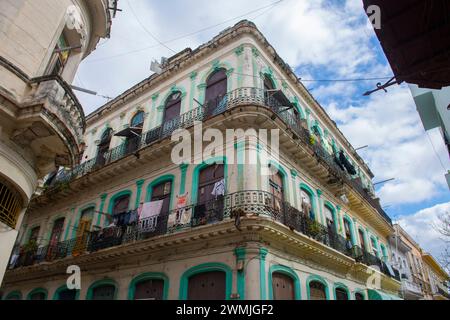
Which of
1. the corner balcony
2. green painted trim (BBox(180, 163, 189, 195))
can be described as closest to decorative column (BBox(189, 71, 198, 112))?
green painted trim (BBox(180, 163, 189, 195))

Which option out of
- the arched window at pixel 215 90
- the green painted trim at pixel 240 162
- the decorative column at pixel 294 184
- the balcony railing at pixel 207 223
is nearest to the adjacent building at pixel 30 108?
the balcony railing at pixel 207 223

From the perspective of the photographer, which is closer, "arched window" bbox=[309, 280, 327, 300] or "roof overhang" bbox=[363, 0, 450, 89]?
"roof overhang" bbox=[363, 0, 450, 89]

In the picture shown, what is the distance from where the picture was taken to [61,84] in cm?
698

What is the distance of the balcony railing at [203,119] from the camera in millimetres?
12078

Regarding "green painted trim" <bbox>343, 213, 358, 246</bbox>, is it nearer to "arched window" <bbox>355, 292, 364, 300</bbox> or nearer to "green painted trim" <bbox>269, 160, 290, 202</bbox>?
"arched window" <bbox>355, 292, 364, 300</bbox>

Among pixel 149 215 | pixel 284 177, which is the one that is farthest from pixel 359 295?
pixel 149 215

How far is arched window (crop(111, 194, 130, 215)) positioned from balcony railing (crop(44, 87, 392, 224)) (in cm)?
195

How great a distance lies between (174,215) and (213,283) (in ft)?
9.00

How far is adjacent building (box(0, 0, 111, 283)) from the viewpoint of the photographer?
6367 mm

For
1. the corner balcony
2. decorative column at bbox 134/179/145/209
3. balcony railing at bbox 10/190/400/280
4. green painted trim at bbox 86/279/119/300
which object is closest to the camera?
the corner balcony

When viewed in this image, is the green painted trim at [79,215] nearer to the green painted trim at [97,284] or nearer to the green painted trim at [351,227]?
the green painted trim at [97,284]
